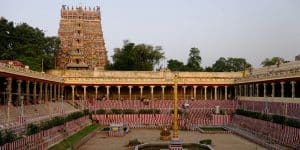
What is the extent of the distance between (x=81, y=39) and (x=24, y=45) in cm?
1307

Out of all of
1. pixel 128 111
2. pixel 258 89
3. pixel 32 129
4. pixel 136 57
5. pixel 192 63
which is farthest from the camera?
pixel 192 63

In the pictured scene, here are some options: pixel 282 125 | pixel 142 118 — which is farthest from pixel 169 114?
pixel 282 125

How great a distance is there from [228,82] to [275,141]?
105 ft

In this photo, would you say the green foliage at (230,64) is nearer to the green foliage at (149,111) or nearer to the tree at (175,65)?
the tree at (175,65)

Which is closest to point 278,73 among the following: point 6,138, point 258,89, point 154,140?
point 258,89

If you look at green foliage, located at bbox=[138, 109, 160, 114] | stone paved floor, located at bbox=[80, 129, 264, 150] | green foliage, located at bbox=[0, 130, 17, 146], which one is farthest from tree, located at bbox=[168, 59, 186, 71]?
green foliage, located at bbox=[0, 130, 17, 146]

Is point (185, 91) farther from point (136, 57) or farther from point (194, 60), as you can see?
point (194, 60)

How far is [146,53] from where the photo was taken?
82562 millimetres

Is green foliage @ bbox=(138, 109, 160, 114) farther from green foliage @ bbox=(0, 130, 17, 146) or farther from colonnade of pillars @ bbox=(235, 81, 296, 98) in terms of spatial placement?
green foliage @ bbox=(0, 130, 17, 146)

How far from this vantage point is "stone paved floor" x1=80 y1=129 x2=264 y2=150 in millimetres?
27781

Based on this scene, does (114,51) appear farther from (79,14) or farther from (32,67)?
(32,67)

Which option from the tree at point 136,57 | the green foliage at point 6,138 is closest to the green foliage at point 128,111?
the green foliage at point 6,138

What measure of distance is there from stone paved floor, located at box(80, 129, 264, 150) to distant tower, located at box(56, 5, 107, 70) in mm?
32810

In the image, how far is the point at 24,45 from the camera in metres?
57.2
